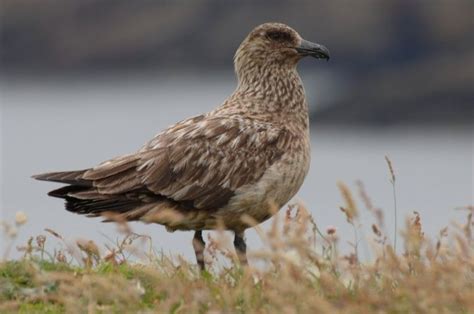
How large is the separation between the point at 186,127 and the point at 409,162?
5381 centimetres

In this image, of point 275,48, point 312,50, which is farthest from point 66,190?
point 312,50

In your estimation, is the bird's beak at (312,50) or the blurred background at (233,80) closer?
the bird's beak at (312,50)

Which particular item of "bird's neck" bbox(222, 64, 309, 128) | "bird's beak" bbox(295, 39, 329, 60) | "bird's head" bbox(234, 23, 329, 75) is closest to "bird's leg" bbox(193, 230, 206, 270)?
"bird's neck" bbox(222, 64, 309, 128)

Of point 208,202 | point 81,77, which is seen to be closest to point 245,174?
point 208,202

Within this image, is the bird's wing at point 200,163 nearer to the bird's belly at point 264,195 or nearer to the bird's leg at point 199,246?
the bird's belly at point 264,195

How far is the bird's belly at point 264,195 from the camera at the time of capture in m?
9.66

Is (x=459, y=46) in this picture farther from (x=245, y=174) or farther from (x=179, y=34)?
(x=245, y=174)

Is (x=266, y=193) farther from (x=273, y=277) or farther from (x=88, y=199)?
(x=273, y=277)

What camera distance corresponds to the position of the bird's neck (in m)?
10.6

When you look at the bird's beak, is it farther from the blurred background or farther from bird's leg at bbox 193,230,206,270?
the blurred background

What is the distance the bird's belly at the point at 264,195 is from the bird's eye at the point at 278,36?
160 cm

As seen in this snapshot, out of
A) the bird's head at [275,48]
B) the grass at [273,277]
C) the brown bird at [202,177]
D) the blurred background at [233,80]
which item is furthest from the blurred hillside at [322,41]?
the grass at [273,277]

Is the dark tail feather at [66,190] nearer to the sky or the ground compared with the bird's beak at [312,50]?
nearer to the ground

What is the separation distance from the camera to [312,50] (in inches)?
436
